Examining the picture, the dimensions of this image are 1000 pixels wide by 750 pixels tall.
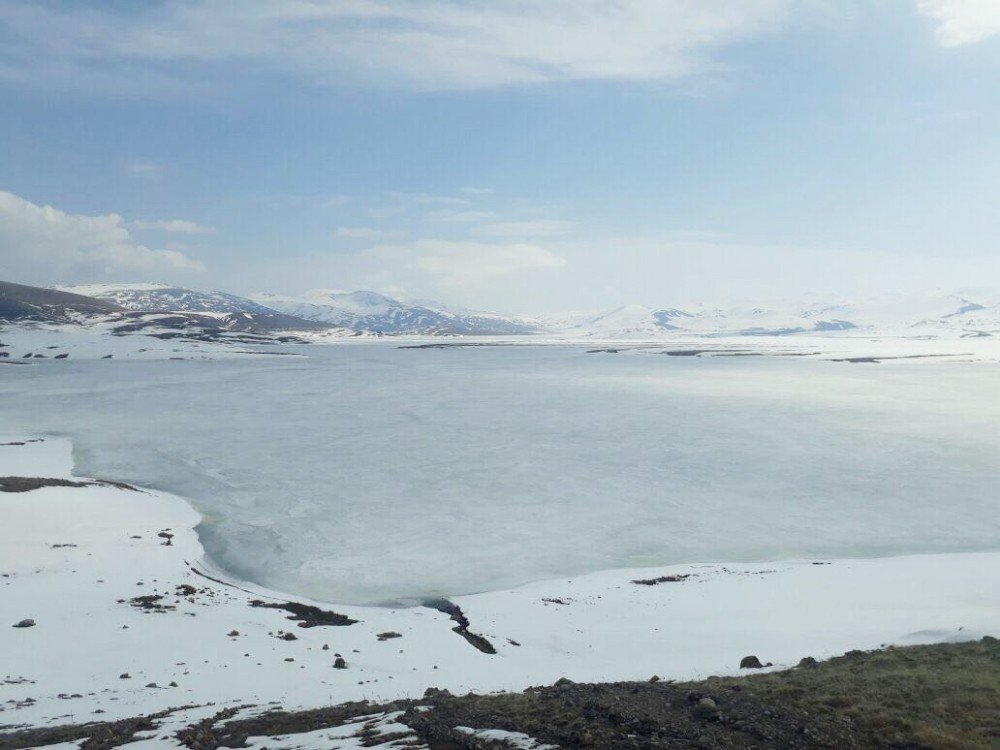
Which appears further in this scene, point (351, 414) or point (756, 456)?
point (351, 414)

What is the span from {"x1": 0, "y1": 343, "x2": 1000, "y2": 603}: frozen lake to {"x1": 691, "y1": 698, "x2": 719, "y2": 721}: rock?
8.88m

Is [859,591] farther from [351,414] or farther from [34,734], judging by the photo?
[351,414]

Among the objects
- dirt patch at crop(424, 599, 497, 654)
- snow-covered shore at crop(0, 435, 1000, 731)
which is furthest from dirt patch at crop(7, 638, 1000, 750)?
dirt patch at crop(424, 599, 497, 654)

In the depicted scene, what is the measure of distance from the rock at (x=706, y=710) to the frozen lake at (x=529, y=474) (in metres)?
8.88

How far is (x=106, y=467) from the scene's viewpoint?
102ft

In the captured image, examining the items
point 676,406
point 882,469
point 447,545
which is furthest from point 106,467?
point 676,406

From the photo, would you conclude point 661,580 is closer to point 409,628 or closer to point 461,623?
point 461,623

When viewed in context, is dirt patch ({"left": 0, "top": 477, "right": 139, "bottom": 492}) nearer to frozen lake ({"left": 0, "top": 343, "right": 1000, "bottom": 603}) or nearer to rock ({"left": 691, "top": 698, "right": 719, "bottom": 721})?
frozen lake ({"left": 0, "top": 343, "right": 1000, "bottom": 603})

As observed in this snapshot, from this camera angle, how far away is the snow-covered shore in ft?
40.1

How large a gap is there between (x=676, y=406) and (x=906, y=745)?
4706cm

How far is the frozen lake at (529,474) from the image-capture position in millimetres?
20078

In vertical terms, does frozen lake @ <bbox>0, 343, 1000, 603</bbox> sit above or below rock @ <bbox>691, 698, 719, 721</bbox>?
below

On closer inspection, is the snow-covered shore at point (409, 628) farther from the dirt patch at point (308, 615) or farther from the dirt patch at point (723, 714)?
the dirt patch at point (723, 714)

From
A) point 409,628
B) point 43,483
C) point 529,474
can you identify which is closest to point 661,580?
point 409,628
